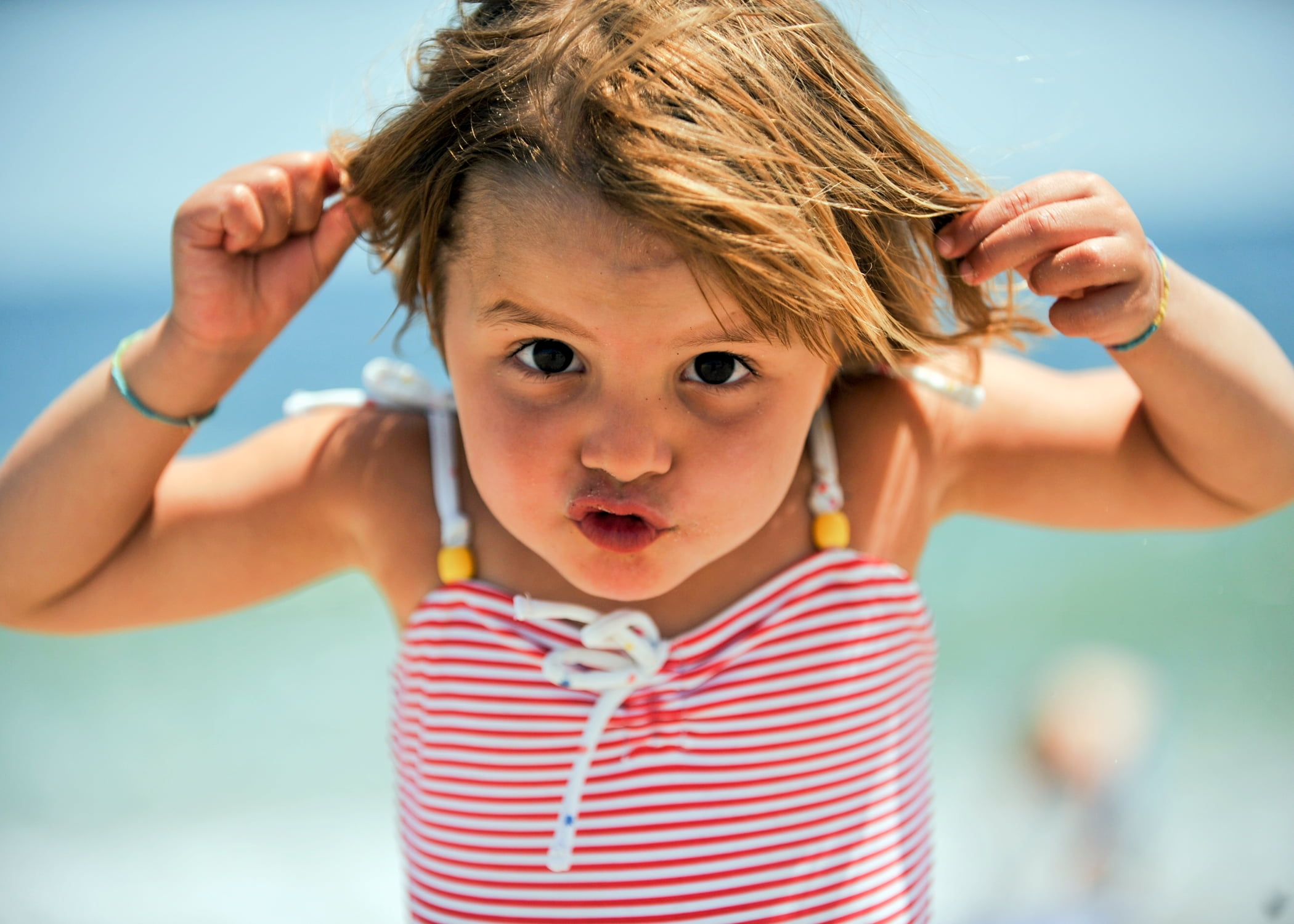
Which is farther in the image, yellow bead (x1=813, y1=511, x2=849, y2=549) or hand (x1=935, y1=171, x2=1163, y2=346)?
yellow bead (x1=813, y1=511, x2=849, y2=549)

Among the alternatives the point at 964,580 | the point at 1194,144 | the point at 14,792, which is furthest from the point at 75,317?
the point at 1194,144

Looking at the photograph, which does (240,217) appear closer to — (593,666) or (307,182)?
(307,182)

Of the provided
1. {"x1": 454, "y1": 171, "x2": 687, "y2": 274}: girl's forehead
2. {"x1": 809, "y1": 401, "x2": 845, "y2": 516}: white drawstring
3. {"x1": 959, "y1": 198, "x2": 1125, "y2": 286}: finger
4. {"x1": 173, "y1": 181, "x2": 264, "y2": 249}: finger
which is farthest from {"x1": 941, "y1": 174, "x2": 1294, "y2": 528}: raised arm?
{"x1": 173, "y1": 181, "x2": 264, "y2": 249}: finger

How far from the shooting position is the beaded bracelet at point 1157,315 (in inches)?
32.7

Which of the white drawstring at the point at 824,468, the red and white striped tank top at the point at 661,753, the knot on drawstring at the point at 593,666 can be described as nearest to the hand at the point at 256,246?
the red and white striped tank top at the point at 661,753

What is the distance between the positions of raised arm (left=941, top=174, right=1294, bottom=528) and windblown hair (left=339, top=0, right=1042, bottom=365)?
8cm

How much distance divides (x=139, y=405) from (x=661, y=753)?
0.54 metres

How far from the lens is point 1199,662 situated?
1.38 meters

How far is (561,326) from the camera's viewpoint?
69 centimetres

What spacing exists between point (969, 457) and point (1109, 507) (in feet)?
0.47

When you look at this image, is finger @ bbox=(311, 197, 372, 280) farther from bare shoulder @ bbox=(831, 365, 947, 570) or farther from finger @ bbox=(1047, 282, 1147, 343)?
finger @ bbox=(1047, 282, 1147, 343)

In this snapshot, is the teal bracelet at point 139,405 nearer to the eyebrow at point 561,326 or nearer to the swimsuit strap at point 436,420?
the swimsuit strap at point 436,420

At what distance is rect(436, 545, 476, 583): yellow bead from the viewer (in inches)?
36.1

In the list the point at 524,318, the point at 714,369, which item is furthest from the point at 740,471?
the point at 524,318
